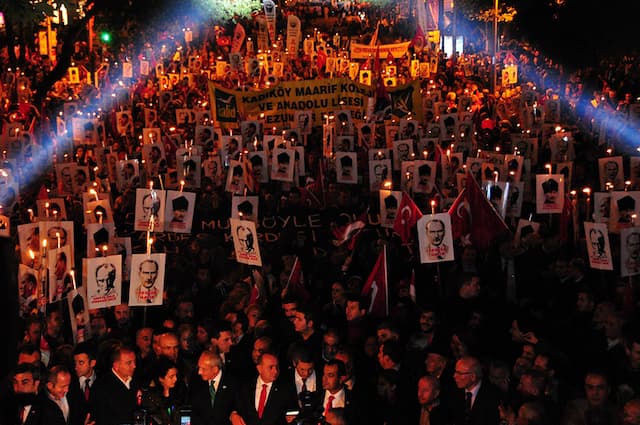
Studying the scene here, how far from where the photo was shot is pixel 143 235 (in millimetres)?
14930

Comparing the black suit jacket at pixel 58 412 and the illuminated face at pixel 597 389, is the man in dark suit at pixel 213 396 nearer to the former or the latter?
the black suit jacket at pixel 58 412

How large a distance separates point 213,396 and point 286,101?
14.4 meters

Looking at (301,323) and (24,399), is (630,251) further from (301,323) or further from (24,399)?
(24,399)

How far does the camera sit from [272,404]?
25.5 feet

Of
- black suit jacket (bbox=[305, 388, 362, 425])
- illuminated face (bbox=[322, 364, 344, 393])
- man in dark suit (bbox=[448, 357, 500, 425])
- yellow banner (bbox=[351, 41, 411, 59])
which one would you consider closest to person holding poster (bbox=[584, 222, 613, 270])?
man in dark suit (bbox=[448, 357, 500, 425])

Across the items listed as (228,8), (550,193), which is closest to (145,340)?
(550,193)

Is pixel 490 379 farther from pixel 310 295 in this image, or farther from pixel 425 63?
pixel 425 63

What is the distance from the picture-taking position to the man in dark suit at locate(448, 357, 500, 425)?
763 cm

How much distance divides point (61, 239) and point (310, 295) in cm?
269

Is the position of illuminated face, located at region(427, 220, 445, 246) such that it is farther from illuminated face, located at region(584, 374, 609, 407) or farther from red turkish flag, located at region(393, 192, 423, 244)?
illuminated face, located at region(584, 374, 609, 407)

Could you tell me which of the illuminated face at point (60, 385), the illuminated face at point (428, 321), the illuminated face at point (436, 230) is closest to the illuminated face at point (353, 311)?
the illuminated face at point (428, 321)

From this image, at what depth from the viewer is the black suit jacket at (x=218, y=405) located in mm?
7910

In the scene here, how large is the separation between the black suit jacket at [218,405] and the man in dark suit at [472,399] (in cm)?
157

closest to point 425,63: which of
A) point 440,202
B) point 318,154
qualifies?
point 318,154
